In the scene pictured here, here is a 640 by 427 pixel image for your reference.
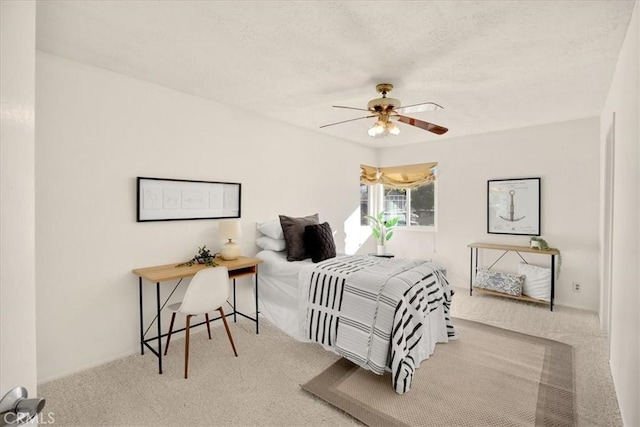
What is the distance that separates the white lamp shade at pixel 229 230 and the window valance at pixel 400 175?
297 cm

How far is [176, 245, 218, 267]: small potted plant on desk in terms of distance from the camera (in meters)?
3.03

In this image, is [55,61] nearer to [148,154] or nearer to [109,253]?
[148,154]

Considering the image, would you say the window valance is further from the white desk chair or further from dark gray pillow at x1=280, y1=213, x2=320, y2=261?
the white desk chair

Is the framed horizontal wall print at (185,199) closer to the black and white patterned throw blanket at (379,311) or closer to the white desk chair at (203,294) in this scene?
the white desk chair at (203,294)

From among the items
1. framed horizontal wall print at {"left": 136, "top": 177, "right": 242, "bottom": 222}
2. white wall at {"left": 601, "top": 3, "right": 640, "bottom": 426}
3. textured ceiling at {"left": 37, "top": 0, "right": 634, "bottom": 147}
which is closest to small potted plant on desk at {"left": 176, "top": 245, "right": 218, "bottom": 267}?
framed horizontal wall print at {"left": 136, "top": 177, "right": 242, "bottom": 222}

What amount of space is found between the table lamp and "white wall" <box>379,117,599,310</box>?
136 inches

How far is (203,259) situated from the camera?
316 cm

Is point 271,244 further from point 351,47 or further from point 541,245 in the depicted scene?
point 541,245

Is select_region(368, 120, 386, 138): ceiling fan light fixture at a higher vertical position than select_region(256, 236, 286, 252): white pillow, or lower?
higher

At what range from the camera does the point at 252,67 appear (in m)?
2.56

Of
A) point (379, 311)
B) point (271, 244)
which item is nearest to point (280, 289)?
point (271, 244)

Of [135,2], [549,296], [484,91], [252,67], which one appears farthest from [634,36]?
[549,296]

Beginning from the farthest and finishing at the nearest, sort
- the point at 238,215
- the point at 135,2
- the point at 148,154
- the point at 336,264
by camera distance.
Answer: the point at 238,215
the point at 336,264
the point at 148,154
the point at 135,2

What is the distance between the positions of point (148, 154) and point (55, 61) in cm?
90
